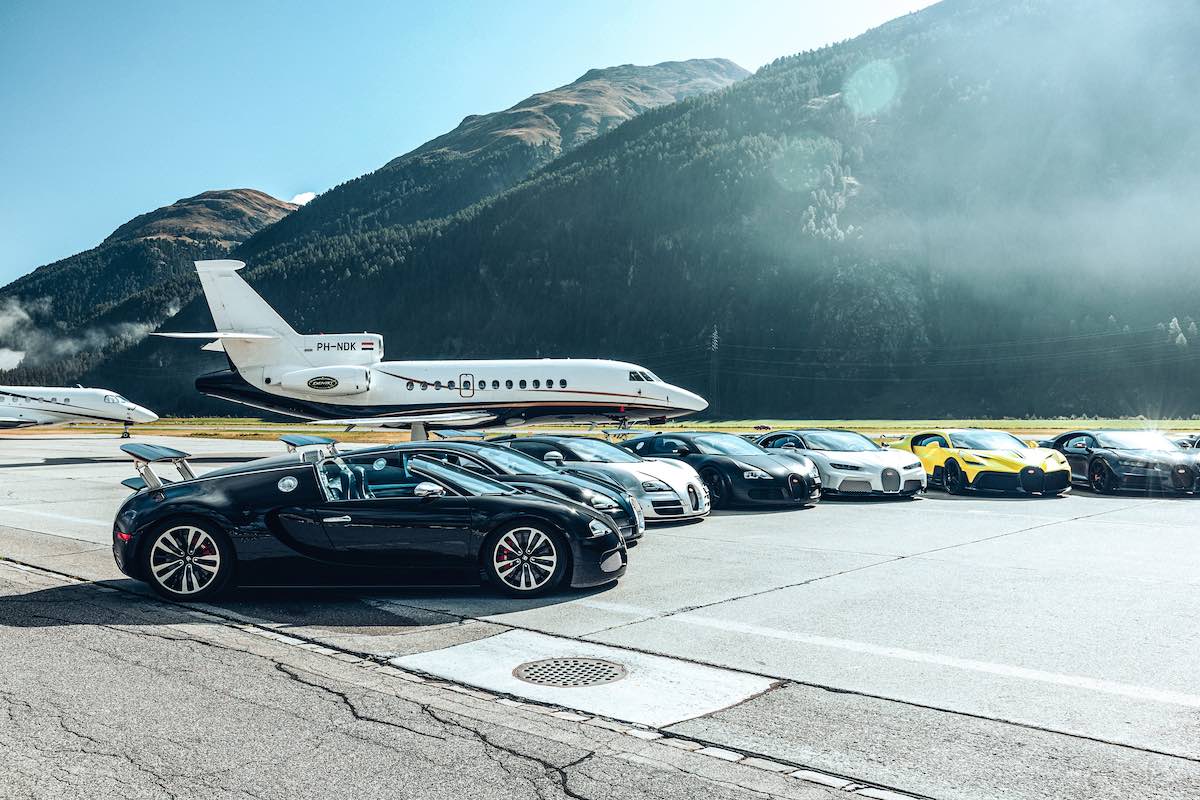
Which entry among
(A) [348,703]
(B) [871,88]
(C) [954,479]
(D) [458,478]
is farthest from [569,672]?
(B) [871,88]

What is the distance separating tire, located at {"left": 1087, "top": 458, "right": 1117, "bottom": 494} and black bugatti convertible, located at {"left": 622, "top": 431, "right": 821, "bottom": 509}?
6790 mm

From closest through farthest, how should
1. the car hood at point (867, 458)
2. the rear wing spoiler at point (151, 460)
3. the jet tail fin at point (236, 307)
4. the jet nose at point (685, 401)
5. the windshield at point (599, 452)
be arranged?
1. the rear wing spoiler at point (151, 460)
2. the windshield at point (599, 452)
3. the car hood at point (867, 458)
4. the jet nose at point (685, 401)
5. the jet tail fin at point (236, 307)

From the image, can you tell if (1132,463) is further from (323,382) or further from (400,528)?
(323,382)

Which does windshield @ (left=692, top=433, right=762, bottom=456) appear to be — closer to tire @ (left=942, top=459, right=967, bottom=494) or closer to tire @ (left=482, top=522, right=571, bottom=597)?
tire @ (left=942, top=459, right=967, bottom=494)

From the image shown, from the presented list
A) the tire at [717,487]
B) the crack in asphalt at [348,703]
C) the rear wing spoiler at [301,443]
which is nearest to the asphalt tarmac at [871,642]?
the crack in asphalt at [348,703]

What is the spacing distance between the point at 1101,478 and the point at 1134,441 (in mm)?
1421

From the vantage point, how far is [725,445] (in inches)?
A: 662

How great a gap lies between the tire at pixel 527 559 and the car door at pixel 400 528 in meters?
0.29

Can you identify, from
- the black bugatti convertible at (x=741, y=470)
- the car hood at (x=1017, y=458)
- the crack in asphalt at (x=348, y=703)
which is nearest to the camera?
the crack in asphalt at (x=348, y=703)

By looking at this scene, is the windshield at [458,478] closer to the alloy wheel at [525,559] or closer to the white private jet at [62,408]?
the alloy wheel at [525,559]

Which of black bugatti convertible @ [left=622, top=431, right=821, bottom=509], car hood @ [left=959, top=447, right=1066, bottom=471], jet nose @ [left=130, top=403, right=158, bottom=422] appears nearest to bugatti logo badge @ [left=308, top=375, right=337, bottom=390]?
jet nose @ [left=130, top=403, right=158, bottom=422]

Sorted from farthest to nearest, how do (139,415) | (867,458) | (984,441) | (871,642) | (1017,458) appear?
1. (139,415)
2. (984,441)
3. (1017,458)
4. (867,458)
5. (871,642)

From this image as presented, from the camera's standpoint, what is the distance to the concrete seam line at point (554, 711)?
433cm

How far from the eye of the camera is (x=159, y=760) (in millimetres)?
4527
